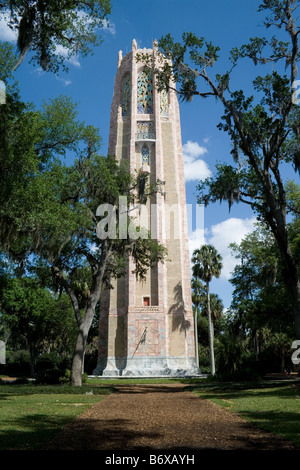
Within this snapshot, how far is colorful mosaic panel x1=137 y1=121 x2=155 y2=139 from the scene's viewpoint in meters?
42.1

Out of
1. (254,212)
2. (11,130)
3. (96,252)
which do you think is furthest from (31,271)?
(254,212)

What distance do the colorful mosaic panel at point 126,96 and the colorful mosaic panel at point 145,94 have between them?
54.5 inches

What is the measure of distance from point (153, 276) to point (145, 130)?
16733 millimetres

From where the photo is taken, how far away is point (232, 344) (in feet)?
82.6

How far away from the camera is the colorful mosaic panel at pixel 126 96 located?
44616 millimetres

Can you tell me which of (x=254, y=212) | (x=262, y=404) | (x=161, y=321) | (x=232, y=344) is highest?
(x=254, y=212)

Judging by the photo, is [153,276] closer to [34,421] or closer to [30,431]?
[34,421]

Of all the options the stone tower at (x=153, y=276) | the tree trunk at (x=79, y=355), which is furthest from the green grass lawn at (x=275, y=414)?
the stone tower at (x=153, y=276)

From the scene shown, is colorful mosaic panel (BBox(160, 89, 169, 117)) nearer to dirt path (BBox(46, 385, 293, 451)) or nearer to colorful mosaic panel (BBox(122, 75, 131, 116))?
colorful mosaic panel (BBox(122, 75, 131, 116))

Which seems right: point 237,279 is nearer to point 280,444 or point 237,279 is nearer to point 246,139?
point 246,139

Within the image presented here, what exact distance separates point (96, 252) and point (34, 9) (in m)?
15.0

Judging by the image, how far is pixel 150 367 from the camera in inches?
1336

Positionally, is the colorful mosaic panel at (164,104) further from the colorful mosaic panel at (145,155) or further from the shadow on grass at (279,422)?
the shadow on grass at (279,422)

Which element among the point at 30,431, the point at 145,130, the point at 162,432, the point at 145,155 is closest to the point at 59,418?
the point at 30,431
